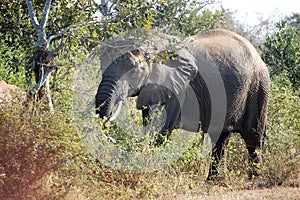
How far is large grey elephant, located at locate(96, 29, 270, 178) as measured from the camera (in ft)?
26.1

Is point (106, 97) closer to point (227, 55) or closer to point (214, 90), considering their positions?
point (214, 90)

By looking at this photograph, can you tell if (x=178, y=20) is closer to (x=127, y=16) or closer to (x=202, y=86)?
(x=202, y=86)

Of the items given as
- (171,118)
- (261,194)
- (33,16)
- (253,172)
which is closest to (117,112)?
(171,118)

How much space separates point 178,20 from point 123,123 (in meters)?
9.26

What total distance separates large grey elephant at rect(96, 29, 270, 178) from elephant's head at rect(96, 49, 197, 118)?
1 cm

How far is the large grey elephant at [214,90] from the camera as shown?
26.1 feet

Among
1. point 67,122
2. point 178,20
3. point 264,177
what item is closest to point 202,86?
point 264,177

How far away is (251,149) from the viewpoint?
28.0 feet

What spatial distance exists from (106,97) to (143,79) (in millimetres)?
799

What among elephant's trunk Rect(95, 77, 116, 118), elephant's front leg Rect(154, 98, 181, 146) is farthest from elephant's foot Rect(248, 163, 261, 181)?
elephant's trunk Rect(95, 77, 116, 118)

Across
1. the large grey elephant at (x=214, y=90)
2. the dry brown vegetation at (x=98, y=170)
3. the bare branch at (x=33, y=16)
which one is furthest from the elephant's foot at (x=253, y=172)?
the bare branch at (x=33, y=16)

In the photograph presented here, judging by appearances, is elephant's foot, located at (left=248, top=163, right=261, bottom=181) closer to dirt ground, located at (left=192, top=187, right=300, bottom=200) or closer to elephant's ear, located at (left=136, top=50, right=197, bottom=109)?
dirt ground, located at (left=192, top=187, right=300, bottom=200)

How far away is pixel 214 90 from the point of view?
842 cm

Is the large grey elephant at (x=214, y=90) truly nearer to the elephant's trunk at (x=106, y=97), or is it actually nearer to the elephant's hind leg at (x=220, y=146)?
the elephant's hind leg at (x=220, y=146)
